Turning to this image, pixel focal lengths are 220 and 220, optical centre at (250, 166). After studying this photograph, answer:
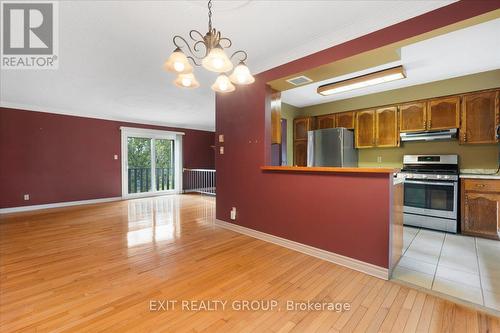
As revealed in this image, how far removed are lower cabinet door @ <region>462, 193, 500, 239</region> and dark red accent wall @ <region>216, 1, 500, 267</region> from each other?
89.6 inches

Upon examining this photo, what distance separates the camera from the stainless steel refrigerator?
4.35 meters

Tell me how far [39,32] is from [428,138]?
221 inches

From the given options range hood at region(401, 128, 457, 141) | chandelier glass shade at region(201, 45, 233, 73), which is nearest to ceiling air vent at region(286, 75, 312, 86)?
chandelier glass shade at region(201, 45, 233, 73)

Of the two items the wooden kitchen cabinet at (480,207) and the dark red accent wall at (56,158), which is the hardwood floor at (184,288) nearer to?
the dark red accent wall at (56,158)

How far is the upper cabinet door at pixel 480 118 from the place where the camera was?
3.31 m

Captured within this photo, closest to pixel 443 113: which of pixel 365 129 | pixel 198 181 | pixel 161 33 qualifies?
pixel 365 129

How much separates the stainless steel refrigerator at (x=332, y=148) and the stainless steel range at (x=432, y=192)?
991 millimetres

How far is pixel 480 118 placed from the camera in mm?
3406

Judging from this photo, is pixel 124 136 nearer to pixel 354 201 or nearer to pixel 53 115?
pixel 53 115

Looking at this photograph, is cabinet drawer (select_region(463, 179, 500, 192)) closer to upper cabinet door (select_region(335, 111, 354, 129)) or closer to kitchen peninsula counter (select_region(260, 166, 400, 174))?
kitchen peninsula counter (select_region(260, 166, 400, 174))

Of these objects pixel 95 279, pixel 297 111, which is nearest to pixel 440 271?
pixel 95 279

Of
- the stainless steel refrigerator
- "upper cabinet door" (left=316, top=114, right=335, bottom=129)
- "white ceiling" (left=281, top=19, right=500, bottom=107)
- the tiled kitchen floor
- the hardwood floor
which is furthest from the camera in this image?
"upper cabinet door" (left=316, top=114, right=335, bottom=129)

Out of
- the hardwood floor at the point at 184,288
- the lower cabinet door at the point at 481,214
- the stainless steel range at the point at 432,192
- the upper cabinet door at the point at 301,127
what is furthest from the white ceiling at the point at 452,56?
the hardwood floor at the point at 184,288

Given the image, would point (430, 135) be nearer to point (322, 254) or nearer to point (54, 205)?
point (322, 254)
